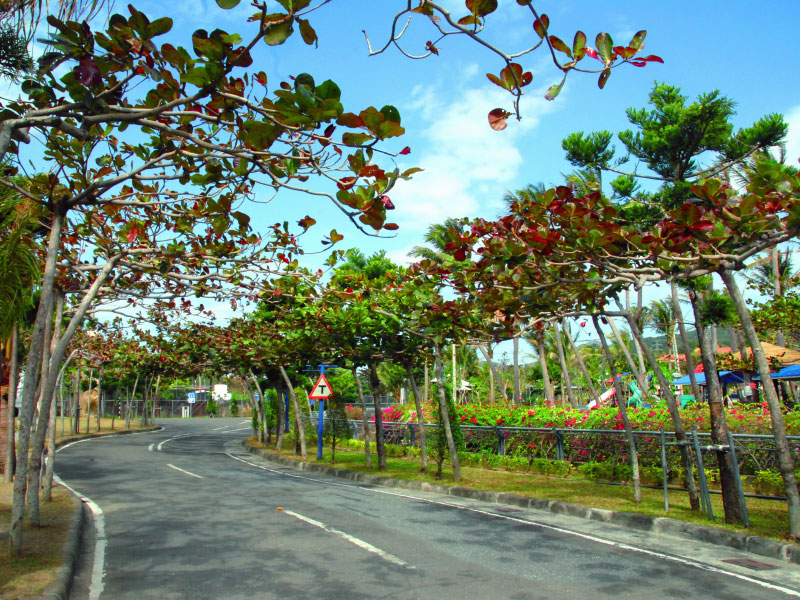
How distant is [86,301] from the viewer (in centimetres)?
746

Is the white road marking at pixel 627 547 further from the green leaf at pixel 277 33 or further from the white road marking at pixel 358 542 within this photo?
the green leaf at pixel 277 33

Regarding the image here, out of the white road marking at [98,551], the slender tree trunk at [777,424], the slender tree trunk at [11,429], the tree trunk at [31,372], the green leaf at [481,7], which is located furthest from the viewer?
the slender tree trunk at [11,429]

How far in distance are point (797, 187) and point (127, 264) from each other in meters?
7.35

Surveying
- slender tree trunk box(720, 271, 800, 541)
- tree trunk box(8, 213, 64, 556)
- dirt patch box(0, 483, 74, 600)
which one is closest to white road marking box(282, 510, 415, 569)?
dirt patch box(0, 483, 74, 600)

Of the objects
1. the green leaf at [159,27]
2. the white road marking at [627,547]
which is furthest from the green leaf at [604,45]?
the white road marking at [627,547]

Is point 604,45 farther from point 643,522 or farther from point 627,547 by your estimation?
point 643,522

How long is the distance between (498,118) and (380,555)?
4.77 meters

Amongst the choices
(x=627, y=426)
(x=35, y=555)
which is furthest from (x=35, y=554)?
(x=627, y=426)

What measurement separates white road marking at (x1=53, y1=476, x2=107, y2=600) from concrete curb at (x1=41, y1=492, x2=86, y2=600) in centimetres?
18

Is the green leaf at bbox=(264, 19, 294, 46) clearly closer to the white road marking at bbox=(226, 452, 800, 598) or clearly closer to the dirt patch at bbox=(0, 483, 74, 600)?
the dirt patch at bbox=(0, 483, 74, 600)

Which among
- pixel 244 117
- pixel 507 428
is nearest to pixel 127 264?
pixel 244 117

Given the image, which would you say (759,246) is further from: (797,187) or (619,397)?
(619,397)

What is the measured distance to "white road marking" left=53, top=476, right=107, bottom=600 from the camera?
5661mm

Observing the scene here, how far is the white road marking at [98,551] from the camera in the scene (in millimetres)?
5661
